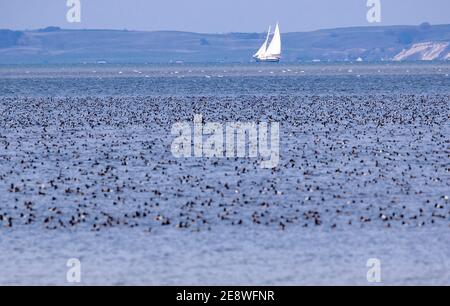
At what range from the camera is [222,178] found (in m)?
42.3

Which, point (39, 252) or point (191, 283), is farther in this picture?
point (39, 252)

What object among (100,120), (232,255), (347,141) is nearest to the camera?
(232,255)

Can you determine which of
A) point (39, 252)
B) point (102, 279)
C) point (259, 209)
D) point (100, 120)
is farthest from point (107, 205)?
point (100, 120)

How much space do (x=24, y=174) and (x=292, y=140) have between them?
17135 mm

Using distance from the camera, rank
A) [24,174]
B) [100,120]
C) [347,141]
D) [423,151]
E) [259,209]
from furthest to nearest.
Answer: [100,120] < [347,141] < [423,151] < [24,174] < [259,209]

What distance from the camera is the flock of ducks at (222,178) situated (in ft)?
111

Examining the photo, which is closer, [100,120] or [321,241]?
[321,241]

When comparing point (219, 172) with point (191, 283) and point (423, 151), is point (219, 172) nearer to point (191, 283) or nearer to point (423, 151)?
point (423, 151)

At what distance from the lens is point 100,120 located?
73.7 m

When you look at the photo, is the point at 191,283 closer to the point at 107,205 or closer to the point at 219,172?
the point at 107,205

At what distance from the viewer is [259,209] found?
3519cm

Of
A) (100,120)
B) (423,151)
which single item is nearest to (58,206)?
(423,151)

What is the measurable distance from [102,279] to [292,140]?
104ft

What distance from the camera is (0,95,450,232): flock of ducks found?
33.9 m
